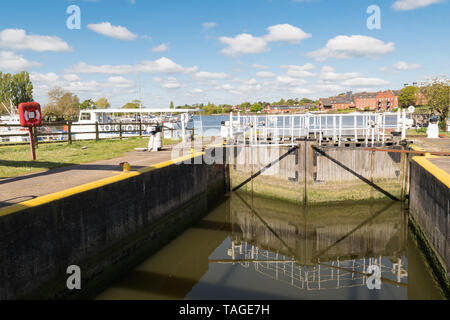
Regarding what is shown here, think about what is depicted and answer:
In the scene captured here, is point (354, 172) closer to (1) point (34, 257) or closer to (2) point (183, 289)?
(2) point (183, 289)

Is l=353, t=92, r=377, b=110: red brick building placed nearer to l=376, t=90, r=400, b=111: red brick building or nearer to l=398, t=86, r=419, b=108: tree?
l=376, t=90, r=400, b=111: red brick building

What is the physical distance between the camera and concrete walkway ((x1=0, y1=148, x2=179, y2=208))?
683 cm

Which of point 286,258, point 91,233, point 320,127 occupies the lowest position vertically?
point 286,258

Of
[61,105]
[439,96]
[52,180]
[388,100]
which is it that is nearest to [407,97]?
[388,100]

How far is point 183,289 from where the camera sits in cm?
810

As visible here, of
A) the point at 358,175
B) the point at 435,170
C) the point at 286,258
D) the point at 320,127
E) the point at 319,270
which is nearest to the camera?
the point at 435,170

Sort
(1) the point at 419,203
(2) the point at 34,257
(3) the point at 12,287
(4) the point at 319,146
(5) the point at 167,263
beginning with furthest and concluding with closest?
(4) the point at 319,146 < (1) the point at 419,203 < (5) the point at 167,263 < (2) the point at 34,257 < (3) the point at 12,287

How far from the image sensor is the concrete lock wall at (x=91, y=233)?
5636 mm

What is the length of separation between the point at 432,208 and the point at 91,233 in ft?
31.5

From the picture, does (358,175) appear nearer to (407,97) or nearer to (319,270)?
(319,270)

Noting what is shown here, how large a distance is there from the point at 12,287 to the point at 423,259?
10.9 metres

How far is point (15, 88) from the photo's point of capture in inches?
2849

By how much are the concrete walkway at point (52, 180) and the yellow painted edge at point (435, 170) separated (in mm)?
8995
